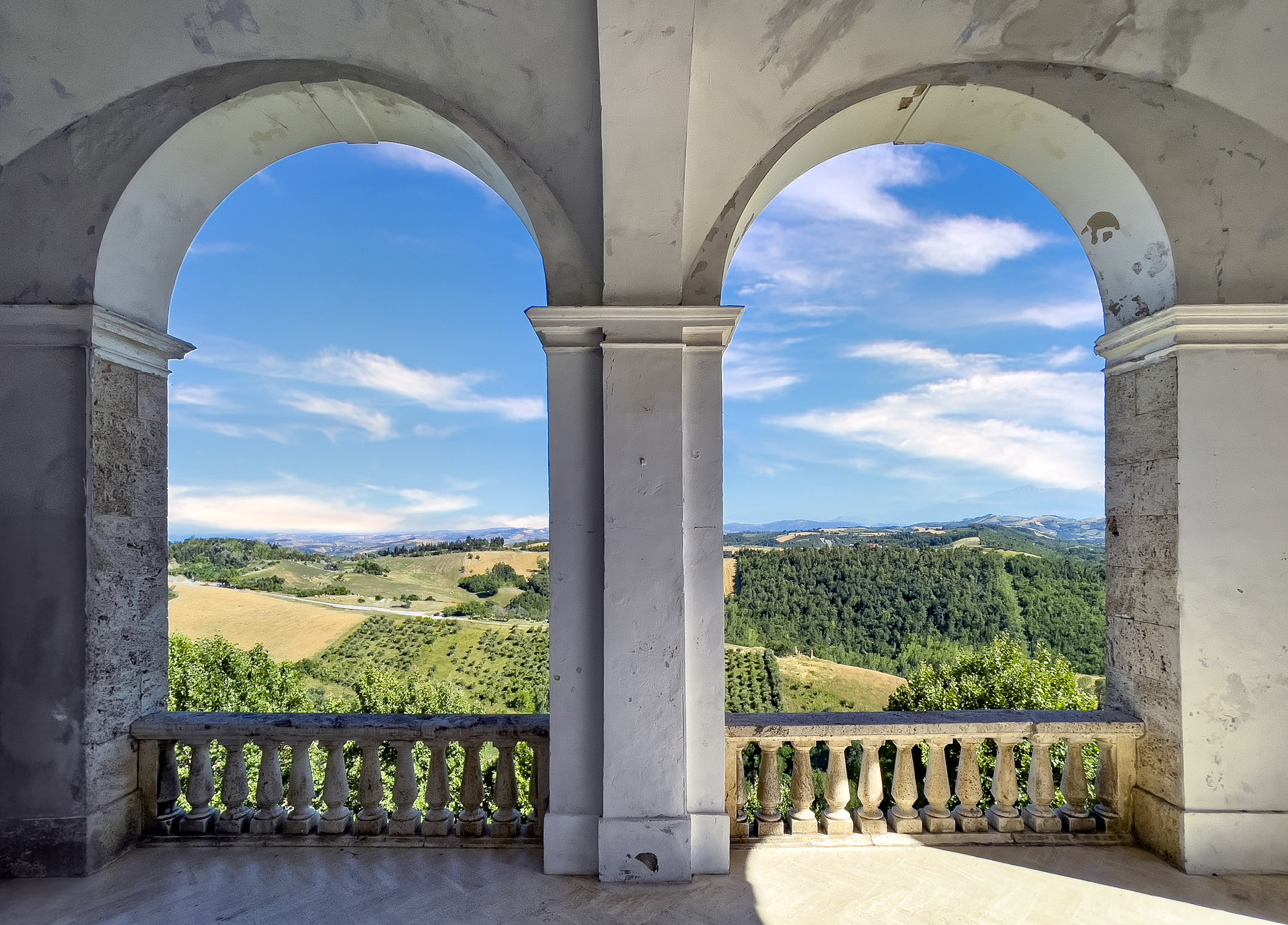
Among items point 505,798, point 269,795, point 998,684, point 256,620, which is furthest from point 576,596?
point 256,620

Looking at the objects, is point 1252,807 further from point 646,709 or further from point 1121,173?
point 1121,173

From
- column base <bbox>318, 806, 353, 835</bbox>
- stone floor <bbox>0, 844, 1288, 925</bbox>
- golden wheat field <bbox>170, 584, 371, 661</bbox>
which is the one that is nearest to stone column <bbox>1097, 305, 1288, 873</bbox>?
stone floor <bbox>0, 844, 1288, 925</bbox>

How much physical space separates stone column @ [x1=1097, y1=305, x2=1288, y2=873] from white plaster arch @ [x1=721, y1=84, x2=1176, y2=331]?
40 centimetres

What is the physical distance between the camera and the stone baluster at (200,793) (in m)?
3.25

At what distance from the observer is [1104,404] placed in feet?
11.6

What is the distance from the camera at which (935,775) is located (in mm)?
3285

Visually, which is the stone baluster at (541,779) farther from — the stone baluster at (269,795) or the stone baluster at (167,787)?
the stone baluster at (167,787)

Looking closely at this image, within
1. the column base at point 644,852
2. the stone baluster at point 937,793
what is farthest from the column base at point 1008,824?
the column base at point 644,852

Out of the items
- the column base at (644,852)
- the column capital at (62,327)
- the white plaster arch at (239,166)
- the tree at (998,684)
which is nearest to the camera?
the column base at (644,852)

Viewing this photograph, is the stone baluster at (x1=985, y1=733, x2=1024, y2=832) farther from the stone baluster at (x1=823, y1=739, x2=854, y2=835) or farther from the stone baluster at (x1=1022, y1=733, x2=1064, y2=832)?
the stone baluster at (x1=823, y1=739, x2=854, y2=835)

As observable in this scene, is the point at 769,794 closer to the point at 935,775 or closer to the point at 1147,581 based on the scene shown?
the point at 935,775

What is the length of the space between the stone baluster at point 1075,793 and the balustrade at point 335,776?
2680mm

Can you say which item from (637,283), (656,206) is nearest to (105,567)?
(637,283)

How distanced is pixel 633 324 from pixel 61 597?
300 centimetres
